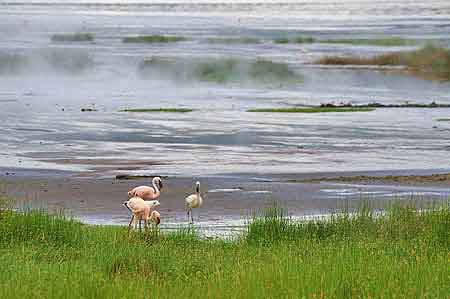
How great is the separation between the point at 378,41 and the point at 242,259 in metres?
72.0

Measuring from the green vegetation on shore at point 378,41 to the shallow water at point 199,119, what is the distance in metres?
2.51

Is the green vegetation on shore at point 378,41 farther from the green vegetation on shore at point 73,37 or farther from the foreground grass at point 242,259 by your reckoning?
the foreground grass at point 242,259

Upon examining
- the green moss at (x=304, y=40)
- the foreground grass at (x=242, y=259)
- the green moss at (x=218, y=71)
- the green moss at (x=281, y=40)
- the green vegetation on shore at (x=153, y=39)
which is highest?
the foreground grass at (x=242, y=259)

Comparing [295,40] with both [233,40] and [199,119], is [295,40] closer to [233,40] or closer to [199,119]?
[233,40]

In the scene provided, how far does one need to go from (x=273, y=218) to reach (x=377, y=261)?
3.02 m

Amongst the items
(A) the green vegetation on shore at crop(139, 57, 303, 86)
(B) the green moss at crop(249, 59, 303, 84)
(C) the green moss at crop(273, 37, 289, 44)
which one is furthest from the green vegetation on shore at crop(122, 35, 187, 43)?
(B) the green moss at crop(249, 59, 303, 84)

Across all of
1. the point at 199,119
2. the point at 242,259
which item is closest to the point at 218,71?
the point at 199,119

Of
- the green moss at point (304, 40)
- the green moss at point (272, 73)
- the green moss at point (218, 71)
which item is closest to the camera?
the green moss at point (272, 73)

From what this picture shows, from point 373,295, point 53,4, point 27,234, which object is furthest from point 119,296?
point 53,4

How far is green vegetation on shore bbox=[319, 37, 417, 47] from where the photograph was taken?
267 feet

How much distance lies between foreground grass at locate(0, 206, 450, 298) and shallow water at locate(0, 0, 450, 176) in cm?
963

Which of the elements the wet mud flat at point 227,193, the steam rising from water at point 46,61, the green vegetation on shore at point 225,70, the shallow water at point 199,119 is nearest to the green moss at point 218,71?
the green vegetation on shore at point 225,70

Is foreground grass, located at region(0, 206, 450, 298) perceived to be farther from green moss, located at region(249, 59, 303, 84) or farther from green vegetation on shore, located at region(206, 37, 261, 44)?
green vegetation on shore, located at region(206, 37, 261, 44)

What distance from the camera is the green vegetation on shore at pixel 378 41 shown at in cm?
8136
